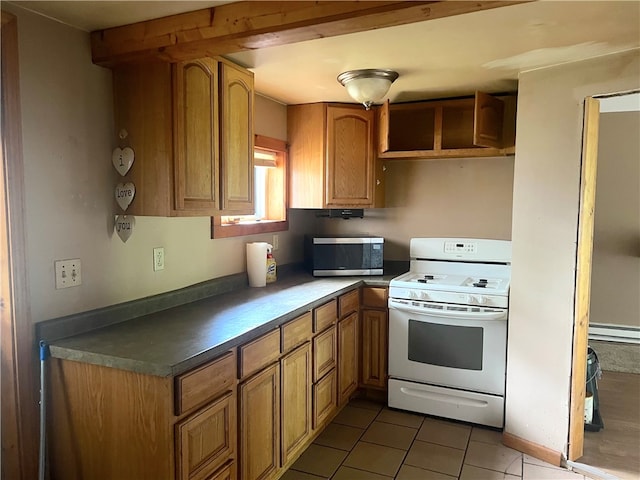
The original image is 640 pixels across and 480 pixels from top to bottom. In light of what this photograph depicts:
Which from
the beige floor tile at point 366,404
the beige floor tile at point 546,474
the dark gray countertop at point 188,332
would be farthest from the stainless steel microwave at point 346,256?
the beige floor tile at point 546,474

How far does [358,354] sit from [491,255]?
3.83 ft

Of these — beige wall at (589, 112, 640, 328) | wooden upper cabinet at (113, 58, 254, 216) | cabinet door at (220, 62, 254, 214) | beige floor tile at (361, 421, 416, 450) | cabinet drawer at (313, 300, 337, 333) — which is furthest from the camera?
beige wall at (589, 112, 640, 328)

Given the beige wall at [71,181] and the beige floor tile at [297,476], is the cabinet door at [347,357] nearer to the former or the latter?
the beige floor tile at [297,476]

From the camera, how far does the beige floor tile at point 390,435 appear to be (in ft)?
9.11

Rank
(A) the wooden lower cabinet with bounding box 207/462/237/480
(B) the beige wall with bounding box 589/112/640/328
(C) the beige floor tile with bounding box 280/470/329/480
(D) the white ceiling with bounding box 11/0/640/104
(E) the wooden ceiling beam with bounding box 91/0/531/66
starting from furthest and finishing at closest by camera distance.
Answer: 1. (B) the beige wall with bounding box 589/112/640/328
2. (C) the beige floor tile with bounding box 280/470/329/480
3. (A) the wooden lower cabinet with bounding box 207/462/237/480
4. (D) the white ceiling with bounding box 11/0/640/104
5. (E) the wooden ceiling beam with bounding box 91/0/531/66

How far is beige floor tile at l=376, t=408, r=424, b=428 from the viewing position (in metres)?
3.03

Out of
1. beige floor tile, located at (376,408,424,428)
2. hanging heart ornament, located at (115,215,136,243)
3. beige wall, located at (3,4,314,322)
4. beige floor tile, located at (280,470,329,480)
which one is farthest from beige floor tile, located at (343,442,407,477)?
hanging heart ornament, located at (115,215,136,243)

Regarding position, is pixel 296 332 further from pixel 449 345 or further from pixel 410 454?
pixel 449 345

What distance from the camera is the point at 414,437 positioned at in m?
2.85

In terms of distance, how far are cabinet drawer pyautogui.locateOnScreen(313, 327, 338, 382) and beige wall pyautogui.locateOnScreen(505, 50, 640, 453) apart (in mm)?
1039

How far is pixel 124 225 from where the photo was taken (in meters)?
2.09

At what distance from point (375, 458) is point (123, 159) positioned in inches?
78.9

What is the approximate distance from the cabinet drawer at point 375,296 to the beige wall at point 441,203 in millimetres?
588

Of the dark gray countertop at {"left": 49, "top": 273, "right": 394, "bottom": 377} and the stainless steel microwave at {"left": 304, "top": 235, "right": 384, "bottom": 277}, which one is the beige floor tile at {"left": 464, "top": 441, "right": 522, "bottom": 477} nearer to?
the dark gray countertop at {"left": 49, "top": 273, "right": 394, "bottom": 377}
